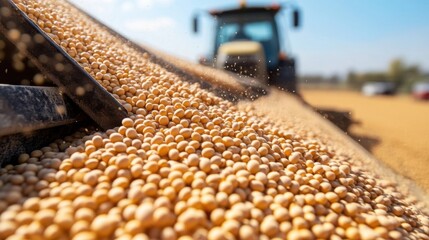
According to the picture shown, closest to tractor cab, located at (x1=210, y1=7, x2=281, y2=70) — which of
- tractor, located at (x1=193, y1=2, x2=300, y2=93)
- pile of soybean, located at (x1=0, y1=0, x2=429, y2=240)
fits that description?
tractor, located at (x1=193, y1=2, x2=300, y2=93)

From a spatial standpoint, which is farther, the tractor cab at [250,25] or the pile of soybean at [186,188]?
the tractor cab at [250,25]

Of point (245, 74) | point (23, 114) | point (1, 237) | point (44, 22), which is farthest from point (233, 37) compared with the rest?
point (1, 237)

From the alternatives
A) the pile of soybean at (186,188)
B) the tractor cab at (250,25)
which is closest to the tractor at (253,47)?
the tractor cab at (250,25)

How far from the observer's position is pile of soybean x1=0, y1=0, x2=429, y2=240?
1.15 meters

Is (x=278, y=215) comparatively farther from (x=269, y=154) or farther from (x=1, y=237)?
(x=1, y=237)

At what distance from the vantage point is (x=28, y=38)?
5.76 feet

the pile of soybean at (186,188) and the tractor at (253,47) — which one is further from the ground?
the tractor at (253,47)

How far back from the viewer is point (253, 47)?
18.6ft

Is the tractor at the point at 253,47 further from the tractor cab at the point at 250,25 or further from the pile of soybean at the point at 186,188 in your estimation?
the pile of soybean at the point at 186,188

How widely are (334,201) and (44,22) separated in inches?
95.4

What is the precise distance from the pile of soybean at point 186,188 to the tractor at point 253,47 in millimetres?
3736

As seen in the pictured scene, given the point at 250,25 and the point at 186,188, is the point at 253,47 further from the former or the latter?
the point at 186,188

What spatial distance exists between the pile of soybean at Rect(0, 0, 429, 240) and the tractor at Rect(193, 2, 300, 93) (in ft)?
12.3

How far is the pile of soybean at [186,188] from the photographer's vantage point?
1.15m
